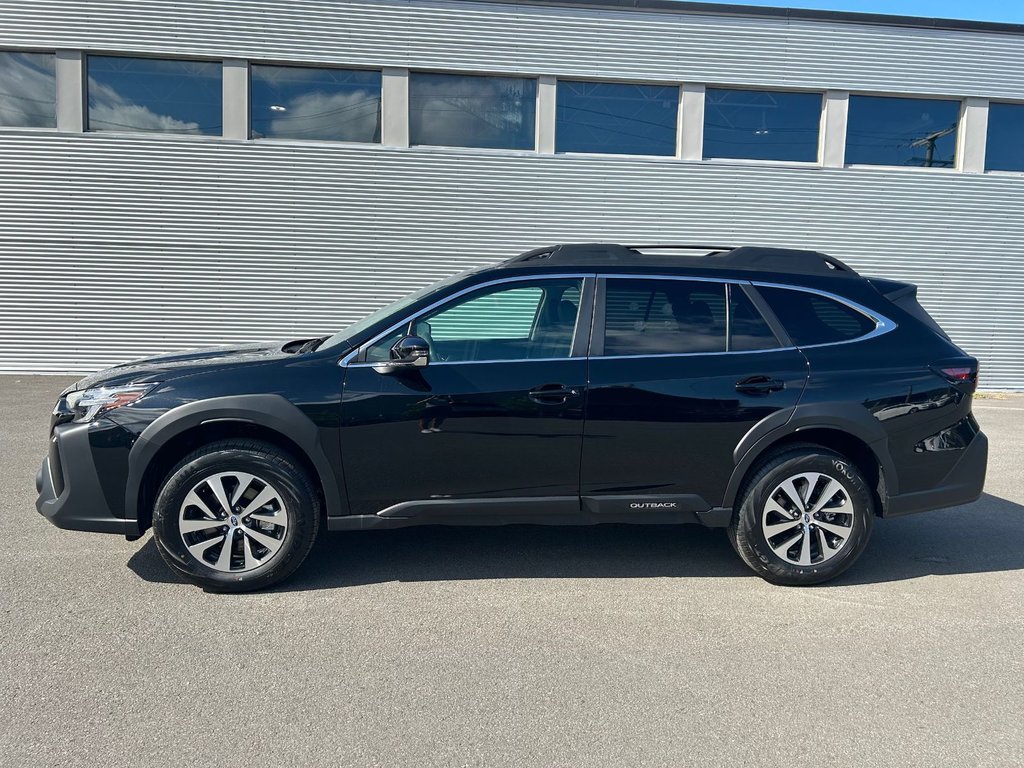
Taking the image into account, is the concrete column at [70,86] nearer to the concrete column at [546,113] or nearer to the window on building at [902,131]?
the concrete column at [546,113]

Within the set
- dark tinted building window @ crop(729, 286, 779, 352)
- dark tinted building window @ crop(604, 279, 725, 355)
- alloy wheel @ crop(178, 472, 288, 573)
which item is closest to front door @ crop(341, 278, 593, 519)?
dark tinted building window @ crop(604, 279, 725, 355)

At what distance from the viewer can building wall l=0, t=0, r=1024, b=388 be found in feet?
39.7

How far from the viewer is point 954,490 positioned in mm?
4422

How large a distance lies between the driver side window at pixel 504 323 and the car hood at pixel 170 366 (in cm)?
83

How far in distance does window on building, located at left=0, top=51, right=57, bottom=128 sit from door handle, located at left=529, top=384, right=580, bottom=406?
11743 mm

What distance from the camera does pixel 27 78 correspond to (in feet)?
39.4

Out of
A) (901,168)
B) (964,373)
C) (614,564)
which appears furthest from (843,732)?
(901,168)

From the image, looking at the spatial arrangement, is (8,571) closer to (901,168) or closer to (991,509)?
Answer: (991,509)

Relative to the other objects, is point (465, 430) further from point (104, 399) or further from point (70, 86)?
point (70, 86)

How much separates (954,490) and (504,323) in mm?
2802

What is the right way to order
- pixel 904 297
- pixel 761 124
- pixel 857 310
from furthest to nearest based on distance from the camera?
pixel 761 124 → pixel 904 297 → pixel 857 310

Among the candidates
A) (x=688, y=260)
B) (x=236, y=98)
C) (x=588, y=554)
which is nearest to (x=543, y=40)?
(x=236, y=98)

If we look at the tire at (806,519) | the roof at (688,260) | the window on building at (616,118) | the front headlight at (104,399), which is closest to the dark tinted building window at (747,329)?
the roof at (688,260)

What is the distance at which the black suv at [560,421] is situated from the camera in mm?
3996
